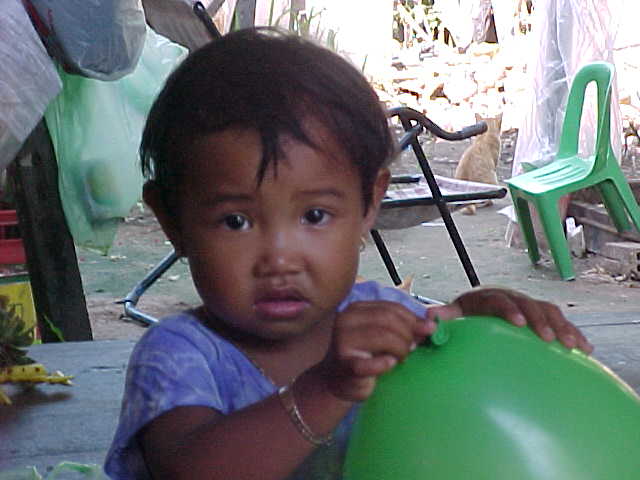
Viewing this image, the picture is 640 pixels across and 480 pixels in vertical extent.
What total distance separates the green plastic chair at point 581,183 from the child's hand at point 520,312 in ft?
12.3

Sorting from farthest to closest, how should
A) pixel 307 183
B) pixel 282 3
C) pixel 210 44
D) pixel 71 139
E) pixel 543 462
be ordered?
pixel 282 3
pixel 71 139
pixel 210 44
pixel 307 183
pixel 543 462

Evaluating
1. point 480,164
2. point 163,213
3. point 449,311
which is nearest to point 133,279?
point 480,164

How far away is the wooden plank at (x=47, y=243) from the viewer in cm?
254

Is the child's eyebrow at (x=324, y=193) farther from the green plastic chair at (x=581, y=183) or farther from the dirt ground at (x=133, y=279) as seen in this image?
the green plastic chair at (x=581, y=183)

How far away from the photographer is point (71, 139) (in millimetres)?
2492

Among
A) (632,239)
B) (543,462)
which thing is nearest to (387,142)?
(543,462)

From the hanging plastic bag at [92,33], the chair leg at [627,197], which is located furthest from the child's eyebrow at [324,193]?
the chair leg at [627,197]

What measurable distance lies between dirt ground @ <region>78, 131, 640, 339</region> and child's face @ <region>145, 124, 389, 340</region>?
8.59 feet

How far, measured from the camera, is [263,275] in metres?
0.91

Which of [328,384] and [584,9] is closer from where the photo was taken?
[328,384]

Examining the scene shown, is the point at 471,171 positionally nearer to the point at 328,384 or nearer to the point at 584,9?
the point at 584,9

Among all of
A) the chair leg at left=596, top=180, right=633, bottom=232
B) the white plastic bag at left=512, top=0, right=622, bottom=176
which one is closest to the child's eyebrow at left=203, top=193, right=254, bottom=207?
the chair leg at left=596, top=180, right=633, bottom=232

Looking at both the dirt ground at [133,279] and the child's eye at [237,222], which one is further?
the dirt ground at [133,279]

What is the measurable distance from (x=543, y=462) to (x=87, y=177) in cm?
197
